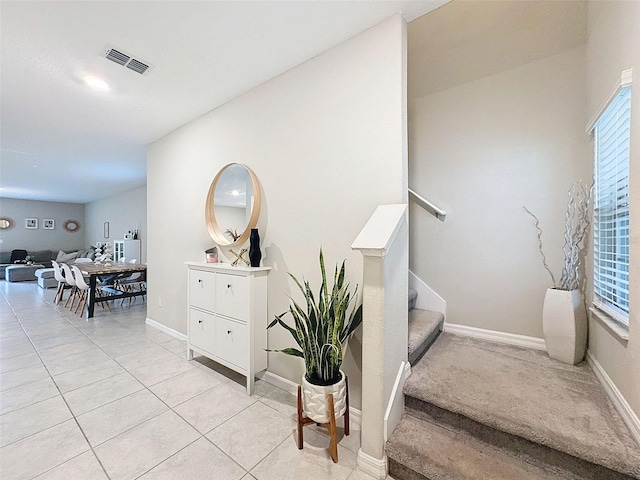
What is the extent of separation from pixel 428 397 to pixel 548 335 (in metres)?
1.07

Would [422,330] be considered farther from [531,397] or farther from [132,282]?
[132,282]

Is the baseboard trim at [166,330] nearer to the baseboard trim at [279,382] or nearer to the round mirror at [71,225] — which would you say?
the baseboard trim at [279,382]

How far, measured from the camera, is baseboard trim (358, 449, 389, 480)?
132 centimetres

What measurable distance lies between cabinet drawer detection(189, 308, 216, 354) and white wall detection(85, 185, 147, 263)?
526 cm

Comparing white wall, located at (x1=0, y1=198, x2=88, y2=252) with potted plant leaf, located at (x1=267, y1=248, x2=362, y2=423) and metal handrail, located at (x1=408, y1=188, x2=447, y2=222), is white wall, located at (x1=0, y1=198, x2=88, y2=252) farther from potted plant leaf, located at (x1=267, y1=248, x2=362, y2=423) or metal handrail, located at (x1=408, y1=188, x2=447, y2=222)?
metal handrail, located at (x1=408, y1=188, x2=447, y2=222)

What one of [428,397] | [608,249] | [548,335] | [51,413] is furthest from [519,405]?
[51,413]

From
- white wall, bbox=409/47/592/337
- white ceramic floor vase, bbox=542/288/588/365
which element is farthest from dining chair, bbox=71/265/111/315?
white ceramic floor vase, bbox=542/288/588/365

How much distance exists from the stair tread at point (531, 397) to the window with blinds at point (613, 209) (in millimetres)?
455

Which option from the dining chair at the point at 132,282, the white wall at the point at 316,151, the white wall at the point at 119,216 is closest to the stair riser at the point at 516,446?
→ the white wall at the point at 316,151

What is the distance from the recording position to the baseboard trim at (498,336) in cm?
204

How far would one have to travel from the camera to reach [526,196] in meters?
2.10

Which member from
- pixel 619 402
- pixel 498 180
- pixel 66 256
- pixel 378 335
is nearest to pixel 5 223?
pixel 66 256

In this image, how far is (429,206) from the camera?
2500mm

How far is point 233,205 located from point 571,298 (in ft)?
8.68
